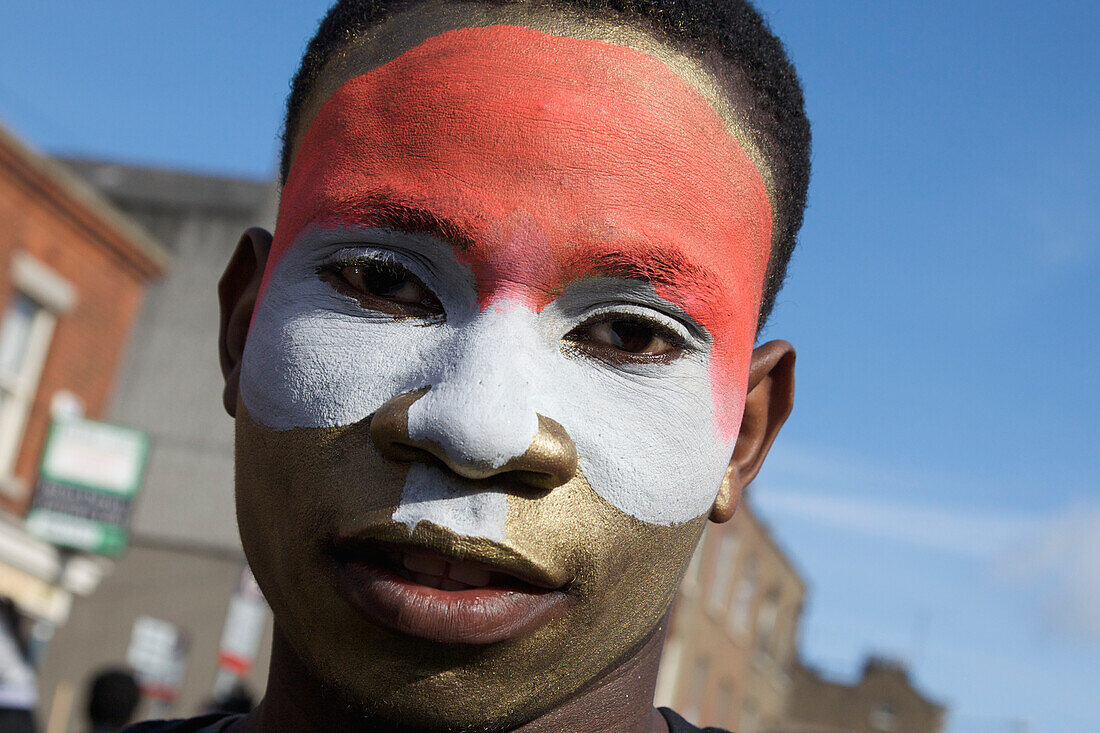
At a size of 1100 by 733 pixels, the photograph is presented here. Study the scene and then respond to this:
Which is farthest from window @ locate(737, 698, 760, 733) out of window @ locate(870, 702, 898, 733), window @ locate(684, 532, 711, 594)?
window @ locate(684, 532, 711, 594)

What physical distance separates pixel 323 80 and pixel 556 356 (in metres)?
0.76

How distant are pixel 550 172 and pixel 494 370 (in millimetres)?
350

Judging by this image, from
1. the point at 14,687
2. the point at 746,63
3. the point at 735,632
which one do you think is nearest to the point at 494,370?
the point at 746,63

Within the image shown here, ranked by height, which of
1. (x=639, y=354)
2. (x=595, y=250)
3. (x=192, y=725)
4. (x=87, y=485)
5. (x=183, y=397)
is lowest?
(x=192, y=725)

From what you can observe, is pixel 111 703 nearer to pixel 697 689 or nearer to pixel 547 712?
pixel 547 712

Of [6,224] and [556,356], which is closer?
[556,356]

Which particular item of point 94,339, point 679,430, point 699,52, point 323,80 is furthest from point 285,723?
point 94,339

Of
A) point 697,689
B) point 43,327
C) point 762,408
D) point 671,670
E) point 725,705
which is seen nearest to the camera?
point 762,408

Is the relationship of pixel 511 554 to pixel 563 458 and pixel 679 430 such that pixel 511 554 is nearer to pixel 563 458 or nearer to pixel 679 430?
pixel 563 458

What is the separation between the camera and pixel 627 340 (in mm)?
2072

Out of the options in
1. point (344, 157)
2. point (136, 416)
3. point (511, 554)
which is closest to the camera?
point (511, 554)

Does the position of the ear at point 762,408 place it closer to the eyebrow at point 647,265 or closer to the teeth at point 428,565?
the eyebrow at point 647,265

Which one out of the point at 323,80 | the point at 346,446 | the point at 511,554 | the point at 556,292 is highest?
the point at 323,80

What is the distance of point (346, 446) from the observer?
1.97 m
